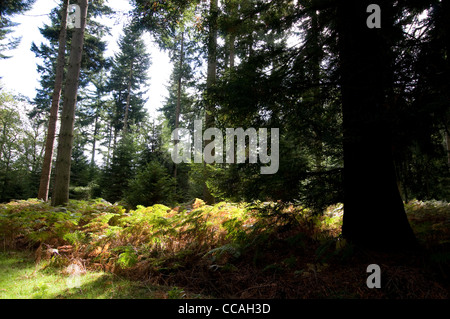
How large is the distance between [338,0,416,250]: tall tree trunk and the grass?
2645mm

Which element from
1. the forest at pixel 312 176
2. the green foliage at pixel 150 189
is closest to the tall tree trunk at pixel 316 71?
the forest at pixel 312 176

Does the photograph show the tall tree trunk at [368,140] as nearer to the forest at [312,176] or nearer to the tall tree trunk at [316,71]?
the forest at [312,176]

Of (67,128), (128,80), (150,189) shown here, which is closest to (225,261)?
(67,128)

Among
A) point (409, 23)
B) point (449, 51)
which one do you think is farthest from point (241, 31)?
point (449, 51)

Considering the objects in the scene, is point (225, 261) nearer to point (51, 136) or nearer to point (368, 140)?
point (368, 140)

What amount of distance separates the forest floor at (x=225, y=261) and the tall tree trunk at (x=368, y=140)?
0.29 m

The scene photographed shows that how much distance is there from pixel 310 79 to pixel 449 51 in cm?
165

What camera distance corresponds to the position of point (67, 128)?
23.1 feet

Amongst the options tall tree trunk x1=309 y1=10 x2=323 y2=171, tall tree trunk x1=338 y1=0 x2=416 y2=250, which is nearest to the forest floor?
tall tree trunk x1=338 y1=0 x2=416 y2=250

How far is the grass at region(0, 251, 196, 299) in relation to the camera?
2469 mm

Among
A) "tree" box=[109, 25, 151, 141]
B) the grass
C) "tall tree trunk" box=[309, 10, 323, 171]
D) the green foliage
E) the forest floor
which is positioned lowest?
the grass

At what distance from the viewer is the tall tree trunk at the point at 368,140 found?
285 centimetres

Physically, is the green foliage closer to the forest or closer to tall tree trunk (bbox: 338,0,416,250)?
the forest

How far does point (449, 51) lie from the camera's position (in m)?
2.71
